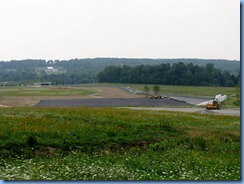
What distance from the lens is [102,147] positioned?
17922 millimetres

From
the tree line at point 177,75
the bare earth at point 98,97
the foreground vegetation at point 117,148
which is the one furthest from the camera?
the tree line at point 177,75

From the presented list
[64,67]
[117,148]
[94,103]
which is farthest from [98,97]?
[64,67]

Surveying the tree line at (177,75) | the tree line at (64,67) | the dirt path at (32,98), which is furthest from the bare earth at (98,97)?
Answer: the tree line at (64,67)

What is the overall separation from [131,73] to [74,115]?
48225mm

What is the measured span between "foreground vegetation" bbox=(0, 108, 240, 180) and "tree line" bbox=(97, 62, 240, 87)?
44.3 metres

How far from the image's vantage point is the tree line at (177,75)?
69688 mm

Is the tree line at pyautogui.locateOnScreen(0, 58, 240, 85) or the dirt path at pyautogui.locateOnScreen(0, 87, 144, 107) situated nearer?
the dirt path at pyautogui.locateOnScreen(0, 87, 144, 107)

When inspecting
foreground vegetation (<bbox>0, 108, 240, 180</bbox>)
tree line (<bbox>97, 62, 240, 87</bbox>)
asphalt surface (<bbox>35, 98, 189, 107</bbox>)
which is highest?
tree line (<bbox>97, 62, 240, 87</bbox>)

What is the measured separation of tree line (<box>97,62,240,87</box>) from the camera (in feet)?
229

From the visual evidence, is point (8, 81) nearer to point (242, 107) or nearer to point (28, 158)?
point (28, 158)

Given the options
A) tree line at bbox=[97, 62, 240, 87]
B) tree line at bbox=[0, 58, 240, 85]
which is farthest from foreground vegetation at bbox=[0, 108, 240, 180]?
tree line at bbox=[97, 62, 240, 87]

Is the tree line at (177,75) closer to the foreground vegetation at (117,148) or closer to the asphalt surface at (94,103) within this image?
the asphalt surface at (94,103)

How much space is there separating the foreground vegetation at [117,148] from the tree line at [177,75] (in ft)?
145

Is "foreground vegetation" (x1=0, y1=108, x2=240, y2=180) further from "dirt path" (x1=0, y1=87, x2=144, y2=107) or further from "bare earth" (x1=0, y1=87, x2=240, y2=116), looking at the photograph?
"dirt path" (x1=0, y1=87, x2=144, y2=107)
